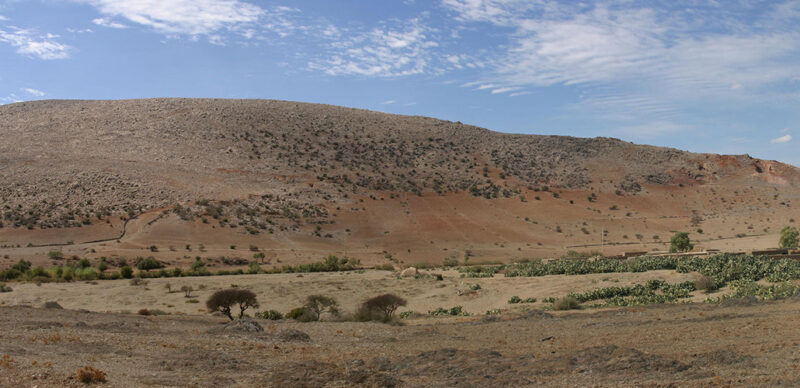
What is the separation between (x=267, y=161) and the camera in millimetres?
83250

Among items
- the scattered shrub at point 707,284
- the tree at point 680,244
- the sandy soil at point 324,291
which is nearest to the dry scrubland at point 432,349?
the scattered shrub at point 707,284

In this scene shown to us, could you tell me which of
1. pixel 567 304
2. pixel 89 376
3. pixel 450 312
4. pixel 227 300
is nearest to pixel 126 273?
pixel 227 300

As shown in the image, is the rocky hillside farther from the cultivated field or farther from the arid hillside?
the cultivated field

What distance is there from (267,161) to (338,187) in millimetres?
11596

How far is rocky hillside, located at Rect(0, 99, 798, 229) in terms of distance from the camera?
224ft

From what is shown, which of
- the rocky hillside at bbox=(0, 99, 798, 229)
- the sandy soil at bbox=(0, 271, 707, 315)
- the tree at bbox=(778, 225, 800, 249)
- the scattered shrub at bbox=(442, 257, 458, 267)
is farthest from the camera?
the rocky hillside at bbox=(0, 99, 798, 229)

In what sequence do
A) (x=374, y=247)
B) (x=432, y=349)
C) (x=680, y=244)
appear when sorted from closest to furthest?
(x=432, y=349) → (x=680, y=244) → (x=374, y=247)

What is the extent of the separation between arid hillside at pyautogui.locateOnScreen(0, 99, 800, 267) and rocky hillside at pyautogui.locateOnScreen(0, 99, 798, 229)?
29 cm

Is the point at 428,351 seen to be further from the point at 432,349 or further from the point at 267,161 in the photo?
the point at 267,161

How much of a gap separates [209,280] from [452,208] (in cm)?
4120

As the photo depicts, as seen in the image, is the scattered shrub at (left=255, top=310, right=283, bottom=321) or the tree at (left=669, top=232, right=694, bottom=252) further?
the tree at (left=669, top=232, right=694, bottom=252)

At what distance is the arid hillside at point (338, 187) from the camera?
6172 cm

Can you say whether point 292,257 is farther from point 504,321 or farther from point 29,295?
point 504,321

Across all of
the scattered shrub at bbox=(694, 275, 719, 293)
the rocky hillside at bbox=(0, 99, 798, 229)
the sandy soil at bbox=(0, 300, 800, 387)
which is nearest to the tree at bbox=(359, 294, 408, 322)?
the sandy soil at bbox=(0, 300, 800, 387)
